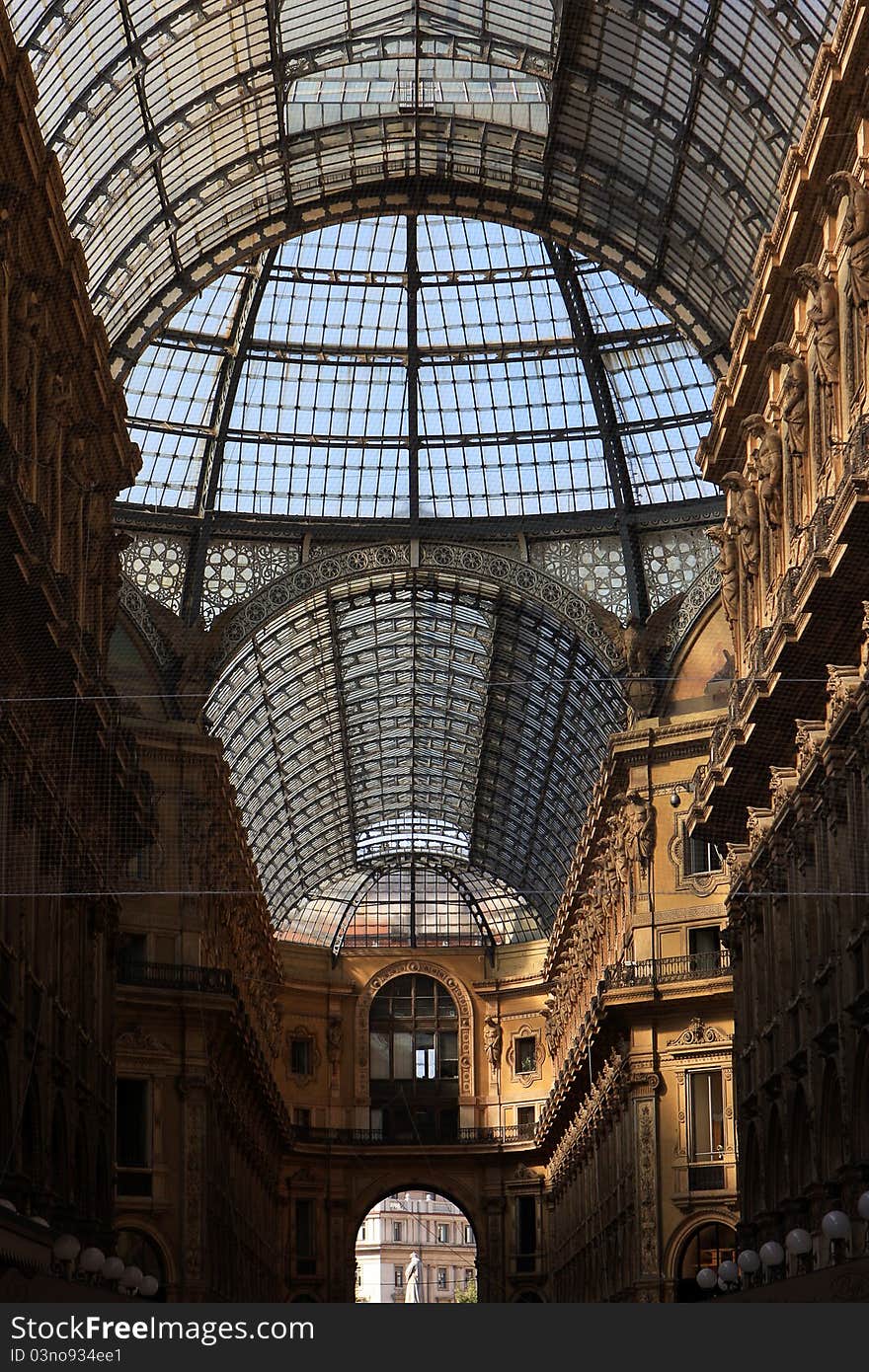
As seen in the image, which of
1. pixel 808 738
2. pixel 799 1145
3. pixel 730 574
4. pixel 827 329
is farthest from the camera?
pixel 730 574

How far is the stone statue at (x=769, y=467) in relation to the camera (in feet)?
128

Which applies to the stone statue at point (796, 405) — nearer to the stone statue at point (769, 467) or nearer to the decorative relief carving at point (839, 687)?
the stone statue at point (769, 467)


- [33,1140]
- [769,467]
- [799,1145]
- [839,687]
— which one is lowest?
[33,1140]

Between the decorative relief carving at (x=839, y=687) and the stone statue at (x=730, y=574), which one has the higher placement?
the stone statue at (x=730, y=574)

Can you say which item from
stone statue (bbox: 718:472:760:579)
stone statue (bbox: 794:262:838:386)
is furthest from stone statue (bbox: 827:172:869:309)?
stone statue (bbox: 718:472:760:579)

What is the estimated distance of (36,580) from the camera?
31.5 metres

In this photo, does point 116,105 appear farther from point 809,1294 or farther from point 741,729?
point 809,1294

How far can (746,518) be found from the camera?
41906 millimetres

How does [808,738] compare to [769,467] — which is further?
[769,467]

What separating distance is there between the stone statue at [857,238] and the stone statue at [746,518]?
406 inches

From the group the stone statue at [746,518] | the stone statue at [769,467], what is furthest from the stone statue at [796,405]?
the stone statue at [746,518]

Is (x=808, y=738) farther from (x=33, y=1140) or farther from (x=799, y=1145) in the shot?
(x=33, y=1140)

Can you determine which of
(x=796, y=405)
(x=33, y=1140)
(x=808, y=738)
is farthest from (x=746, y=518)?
(x=33, y=1140)

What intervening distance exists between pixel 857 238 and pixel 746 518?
11.5m
